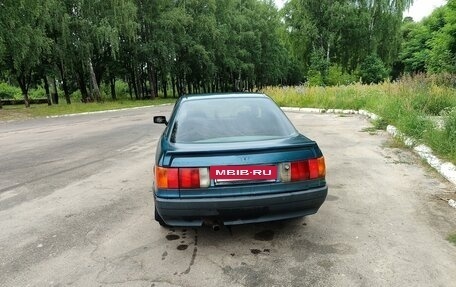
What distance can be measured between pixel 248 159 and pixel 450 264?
6.44ft

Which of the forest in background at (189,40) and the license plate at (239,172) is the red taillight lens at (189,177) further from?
the forest in background at (189,40)

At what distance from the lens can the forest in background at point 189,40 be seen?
2202 centimetres

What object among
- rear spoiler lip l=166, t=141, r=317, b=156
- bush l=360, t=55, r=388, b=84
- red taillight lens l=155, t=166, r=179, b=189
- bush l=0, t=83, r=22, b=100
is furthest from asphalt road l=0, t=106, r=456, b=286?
bush l=0, t=83, r=22, b=100

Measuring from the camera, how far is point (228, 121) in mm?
4008

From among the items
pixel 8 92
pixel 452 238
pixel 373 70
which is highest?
pixel 373 70

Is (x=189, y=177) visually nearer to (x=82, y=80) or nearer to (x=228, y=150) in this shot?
(x=228, y=150)

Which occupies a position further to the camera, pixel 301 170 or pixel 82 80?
pixel 82 80

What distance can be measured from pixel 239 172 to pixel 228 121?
986mm

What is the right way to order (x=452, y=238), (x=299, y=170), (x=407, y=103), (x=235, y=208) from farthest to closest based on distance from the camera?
(x=407, y=103), (x=452, y=238), (x=299, y=170), (x=235, y=208)

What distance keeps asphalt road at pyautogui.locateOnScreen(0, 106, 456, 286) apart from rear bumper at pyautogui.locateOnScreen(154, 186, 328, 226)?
381 millimetres

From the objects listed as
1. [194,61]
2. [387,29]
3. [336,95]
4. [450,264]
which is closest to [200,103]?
[450,264]

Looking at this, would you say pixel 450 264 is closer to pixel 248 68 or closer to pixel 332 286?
pixel 332 286

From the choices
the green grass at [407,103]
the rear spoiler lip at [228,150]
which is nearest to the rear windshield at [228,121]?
the rear spoiler lip at [228,150]

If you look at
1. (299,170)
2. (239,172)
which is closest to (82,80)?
(239,172)
